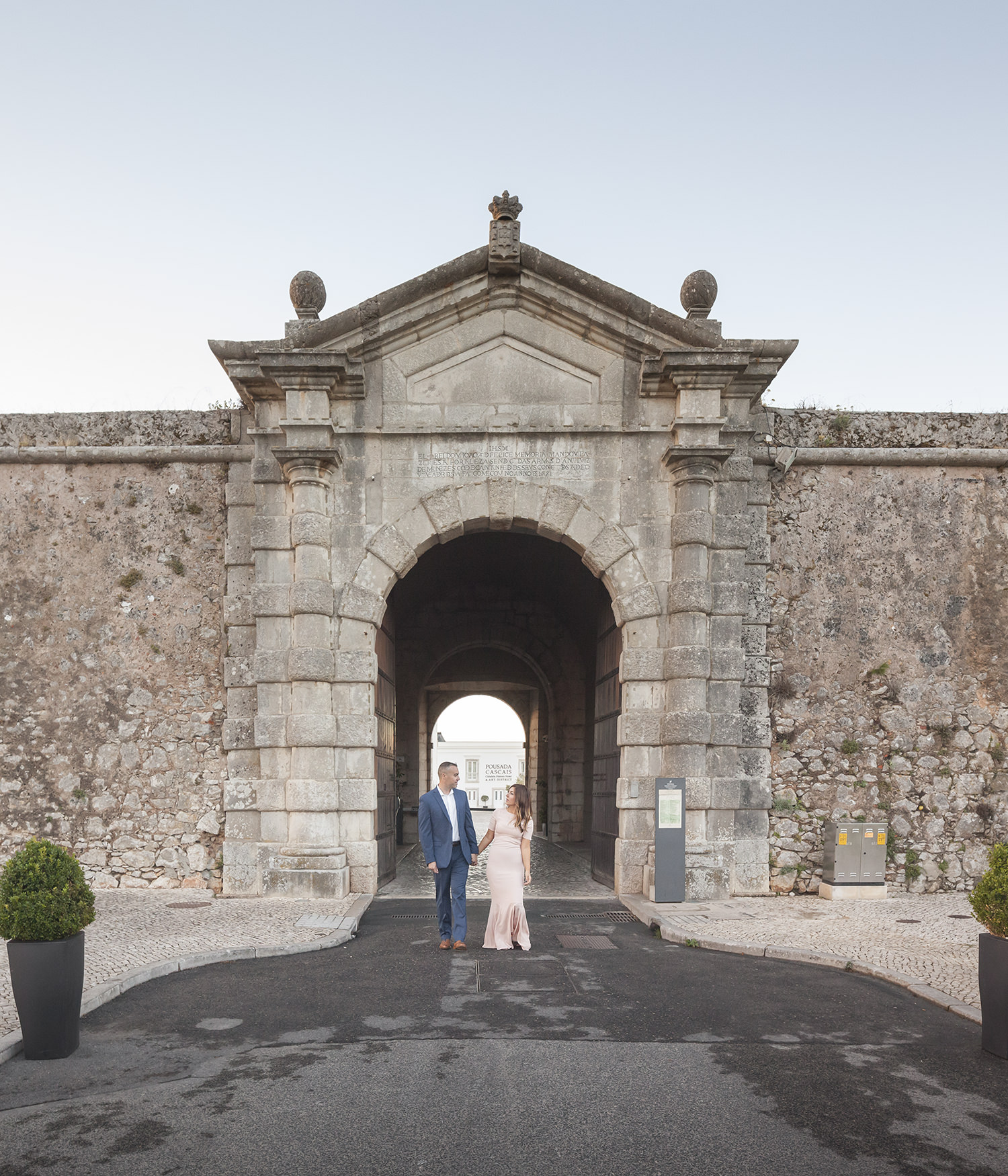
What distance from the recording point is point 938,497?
915cm

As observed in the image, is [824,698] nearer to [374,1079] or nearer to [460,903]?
[460,903]

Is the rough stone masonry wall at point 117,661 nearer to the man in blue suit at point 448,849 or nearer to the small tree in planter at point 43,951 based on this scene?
the man in blue suit at point 448,849

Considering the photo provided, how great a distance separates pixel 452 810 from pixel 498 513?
9.91ft

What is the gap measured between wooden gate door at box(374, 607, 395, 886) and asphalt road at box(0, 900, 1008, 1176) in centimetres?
316

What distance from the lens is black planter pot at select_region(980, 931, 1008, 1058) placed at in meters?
4.27

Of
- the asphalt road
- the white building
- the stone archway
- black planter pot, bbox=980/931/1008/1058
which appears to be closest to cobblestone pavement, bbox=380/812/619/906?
the stone archway

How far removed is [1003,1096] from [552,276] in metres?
7.14

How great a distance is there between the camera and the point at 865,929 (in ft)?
23.5

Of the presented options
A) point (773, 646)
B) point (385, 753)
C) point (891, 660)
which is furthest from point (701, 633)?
point (385, 753)

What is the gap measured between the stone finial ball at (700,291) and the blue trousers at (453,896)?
5488 millimetres

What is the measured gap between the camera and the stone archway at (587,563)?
8469 millimetres

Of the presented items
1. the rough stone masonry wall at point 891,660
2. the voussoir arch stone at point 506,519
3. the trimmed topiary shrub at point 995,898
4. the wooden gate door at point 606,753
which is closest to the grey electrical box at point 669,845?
the wooden gate door at point 606,753

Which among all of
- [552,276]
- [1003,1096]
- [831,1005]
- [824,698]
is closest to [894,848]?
[824,698]

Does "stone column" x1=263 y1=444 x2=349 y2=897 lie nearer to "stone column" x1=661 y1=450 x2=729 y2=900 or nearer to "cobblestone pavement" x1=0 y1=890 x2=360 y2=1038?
"cobblestone pavement" x1=0 y1=890 x2=360 y2=1038
